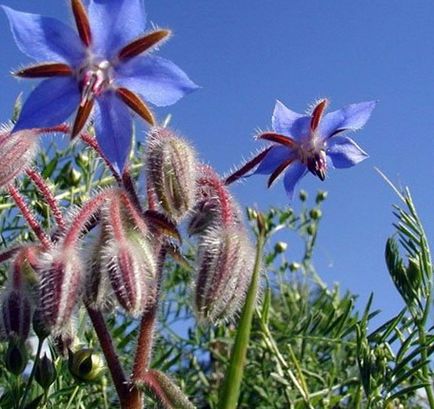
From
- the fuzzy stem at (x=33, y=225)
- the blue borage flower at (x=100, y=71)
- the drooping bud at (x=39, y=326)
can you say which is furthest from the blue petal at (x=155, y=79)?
the drooping bud at (x=39, y=326)

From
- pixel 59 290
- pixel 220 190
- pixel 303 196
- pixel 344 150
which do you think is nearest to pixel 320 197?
pixel 303 196

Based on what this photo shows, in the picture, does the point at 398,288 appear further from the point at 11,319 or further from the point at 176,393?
the point at 11,319

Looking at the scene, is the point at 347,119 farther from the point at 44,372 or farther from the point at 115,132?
the point at 44,372

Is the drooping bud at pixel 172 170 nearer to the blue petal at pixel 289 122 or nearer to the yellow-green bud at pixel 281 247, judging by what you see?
the blue petal at pixel 289 122

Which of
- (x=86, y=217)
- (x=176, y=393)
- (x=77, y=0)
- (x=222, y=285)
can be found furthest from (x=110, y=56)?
(x=176, y=393)

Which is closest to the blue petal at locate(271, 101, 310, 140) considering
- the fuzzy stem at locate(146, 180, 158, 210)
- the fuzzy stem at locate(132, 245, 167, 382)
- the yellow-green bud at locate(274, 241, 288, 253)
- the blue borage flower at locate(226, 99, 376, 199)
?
the blue borage flower at locate(226, 99, 376, 199)

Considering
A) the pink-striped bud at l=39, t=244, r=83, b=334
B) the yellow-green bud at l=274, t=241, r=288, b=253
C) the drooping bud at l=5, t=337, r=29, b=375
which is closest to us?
the pink-striped bud at l=39, t=244, r=83, b=334

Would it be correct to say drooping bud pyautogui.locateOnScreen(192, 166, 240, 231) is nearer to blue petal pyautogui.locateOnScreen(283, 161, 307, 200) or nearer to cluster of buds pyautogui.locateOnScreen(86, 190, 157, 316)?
cluster of buds pyautogui.locateOnScreen(86, 190, 157, 316)
